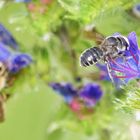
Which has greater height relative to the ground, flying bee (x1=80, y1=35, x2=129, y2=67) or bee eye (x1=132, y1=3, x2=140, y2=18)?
flying bee (x1=80, y1=35, x2=129, y2=67)

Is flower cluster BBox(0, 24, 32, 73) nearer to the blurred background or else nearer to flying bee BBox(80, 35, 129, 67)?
the blurred background

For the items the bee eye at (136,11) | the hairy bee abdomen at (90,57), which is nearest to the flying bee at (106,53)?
the hairy bee abdomen at (90,57)

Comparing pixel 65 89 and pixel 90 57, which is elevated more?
pixel 90 57

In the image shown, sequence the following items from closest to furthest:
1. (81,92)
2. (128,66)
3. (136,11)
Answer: (128,66) < (136,11) < (81,92)

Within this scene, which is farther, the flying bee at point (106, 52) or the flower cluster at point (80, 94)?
the flower cluster at point (80, 94)

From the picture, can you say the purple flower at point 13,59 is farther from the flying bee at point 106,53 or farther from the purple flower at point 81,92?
the flying bee at point 106,53

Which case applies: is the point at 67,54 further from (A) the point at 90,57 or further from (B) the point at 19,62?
(A) the point at 90,57

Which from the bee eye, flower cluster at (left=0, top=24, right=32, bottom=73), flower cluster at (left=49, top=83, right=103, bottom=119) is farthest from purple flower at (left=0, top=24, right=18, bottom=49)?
Result: the bee eye

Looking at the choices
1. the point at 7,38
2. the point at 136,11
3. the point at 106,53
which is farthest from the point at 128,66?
the point at 7,38
